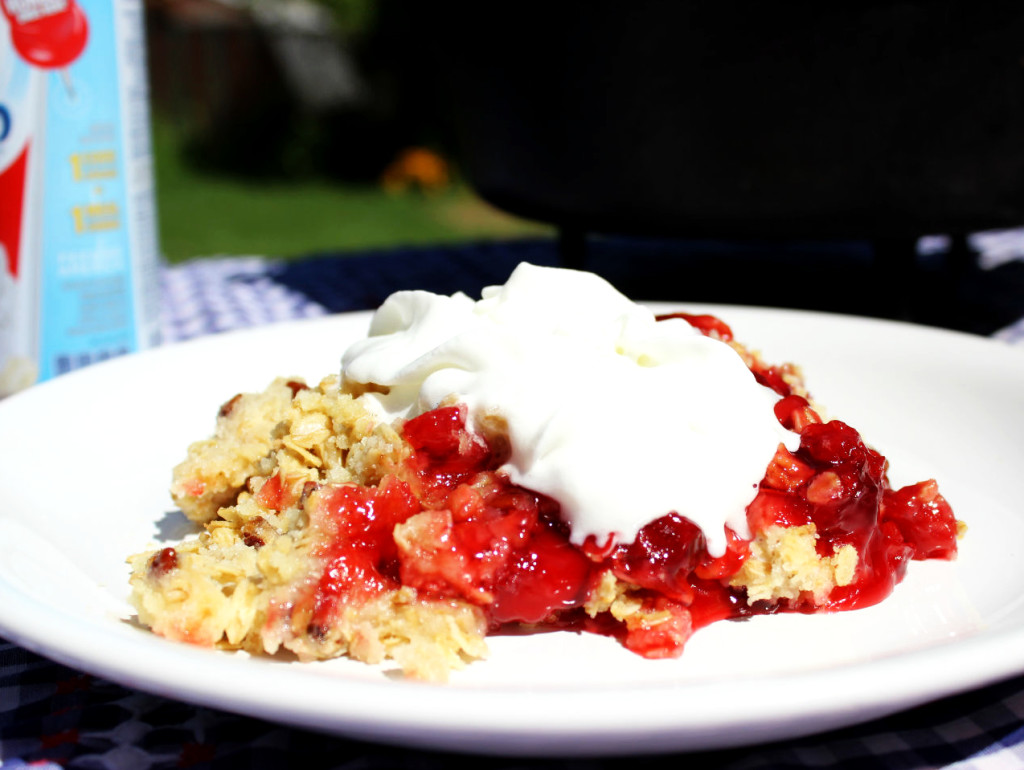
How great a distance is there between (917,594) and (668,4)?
5.10 ft

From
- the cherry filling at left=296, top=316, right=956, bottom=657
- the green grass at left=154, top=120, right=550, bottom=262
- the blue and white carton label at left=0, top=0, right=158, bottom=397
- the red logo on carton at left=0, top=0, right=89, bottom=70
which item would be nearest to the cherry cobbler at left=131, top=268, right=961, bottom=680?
the cherry filling at left=296, top=316, right=956, bottom=657

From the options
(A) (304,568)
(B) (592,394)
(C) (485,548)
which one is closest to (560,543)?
(C) (485,548)

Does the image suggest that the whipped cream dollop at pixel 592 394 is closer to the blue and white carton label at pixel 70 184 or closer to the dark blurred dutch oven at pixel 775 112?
the blue and white carton label at pixel 70 184

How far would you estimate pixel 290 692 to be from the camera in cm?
93

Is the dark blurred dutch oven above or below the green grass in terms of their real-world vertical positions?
above

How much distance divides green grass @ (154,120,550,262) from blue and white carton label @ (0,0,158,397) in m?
5.17

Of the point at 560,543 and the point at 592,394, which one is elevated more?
the point at 592,394

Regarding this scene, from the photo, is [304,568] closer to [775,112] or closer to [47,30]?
[47,30]

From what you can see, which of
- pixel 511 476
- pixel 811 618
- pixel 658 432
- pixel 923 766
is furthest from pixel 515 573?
pixel 923 766

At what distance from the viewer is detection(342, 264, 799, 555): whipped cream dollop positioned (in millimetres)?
1315

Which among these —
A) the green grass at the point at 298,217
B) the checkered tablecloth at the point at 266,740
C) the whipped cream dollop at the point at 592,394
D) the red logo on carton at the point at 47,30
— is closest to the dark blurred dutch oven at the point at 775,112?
the whipped cream dollop at the point at 592,394

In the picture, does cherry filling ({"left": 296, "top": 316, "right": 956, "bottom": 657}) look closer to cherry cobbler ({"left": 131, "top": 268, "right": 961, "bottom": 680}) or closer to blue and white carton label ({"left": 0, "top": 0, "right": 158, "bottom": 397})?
cherry cobbler ({"left": 131, "top": 268, "right": 961, "bottom": 680})

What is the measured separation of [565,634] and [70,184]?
152 centimetres

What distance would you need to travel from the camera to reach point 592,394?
1.39 meters
